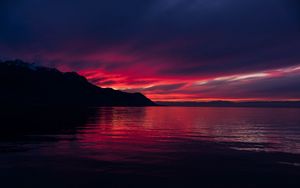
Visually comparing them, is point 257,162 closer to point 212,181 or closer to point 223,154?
point 223,154

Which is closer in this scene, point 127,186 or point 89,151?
point 127,186

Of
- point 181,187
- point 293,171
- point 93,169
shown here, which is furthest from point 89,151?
point 293,171

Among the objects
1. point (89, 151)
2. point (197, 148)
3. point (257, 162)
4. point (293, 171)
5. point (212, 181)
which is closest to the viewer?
point (212, 181)

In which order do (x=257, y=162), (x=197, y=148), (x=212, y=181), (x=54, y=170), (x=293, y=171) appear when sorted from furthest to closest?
(x=197, y=148) → (x=257, y=162) → (x=293, y=171) → (x=54, y=170) → (x=212, y=181)

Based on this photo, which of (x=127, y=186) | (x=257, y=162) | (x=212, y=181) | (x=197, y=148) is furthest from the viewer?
(x=197, y=148)

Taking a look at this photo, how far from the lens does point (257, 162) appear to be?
25.9 metres

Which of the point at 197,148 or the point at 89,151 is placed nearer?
the point at 89,151

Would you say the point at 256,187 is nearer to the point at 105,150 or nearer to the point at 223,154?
the point at 223,154

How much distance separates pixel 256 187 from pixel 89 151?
1764cm

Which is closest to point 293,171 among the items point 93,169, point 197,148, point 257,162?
point 257,162

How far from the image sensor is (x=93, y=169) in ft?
70.6

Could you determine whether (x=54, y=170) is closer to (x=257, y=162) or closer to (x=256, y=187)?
(x=256, y=187)

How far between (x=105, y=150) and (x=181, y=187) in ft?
45.9

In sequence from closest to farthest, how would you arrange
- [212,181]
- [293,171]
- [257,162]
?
[212,181]
[293,171]
[257,162]
